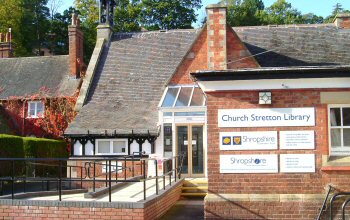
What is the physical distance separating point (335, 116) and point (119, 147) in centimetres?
1339

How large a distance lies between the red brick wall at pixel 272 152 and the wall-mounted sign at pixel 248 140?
0.31 ft

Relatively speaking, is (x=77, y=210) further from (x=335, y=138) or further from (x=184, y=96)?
(x=184, y=96)

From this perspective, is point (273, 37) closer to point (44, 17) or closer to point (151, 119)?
point (151, 119)

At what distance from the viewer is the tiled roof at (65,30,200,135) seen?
74.6 feet

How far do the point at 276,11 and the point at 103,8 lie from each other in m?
38.1

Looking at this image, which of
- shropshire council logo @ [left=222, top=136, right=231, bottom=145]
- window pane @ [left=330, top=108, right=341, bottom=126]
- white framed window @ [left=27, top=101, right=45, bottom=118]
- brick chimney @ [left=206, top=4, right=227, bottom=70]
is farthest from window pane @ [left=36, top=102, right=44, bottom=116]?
window pane @ [left=330, top=108, right=341, bottom=126]

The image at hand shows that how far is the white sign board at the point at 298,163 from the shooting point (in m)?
10.7

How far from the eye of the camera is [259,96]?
1084 centimetres

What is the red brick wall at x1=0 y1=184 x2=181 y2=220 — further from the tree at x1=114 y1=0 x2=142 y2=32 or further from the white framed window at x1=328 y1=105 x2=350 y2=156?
the tree at x1=114 y1=0 x2=142 y2=32

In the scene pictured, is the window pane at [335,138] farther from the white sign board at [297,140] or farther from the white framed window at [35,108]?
the white framed window at [35,108]

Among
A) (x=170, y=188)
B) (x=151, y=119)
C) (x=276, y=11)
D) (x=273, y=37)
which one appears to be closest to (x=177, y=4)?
(x=276, y=11)

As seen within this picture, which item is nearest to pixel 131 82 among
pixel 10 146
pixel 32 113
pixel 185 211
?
pixel 10 146

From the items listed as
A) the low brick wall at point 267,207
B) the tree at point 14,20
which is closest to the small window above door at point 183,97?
the low brick wall at point 267,207

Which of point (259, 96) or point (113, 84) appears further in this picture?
point (113, 84)
